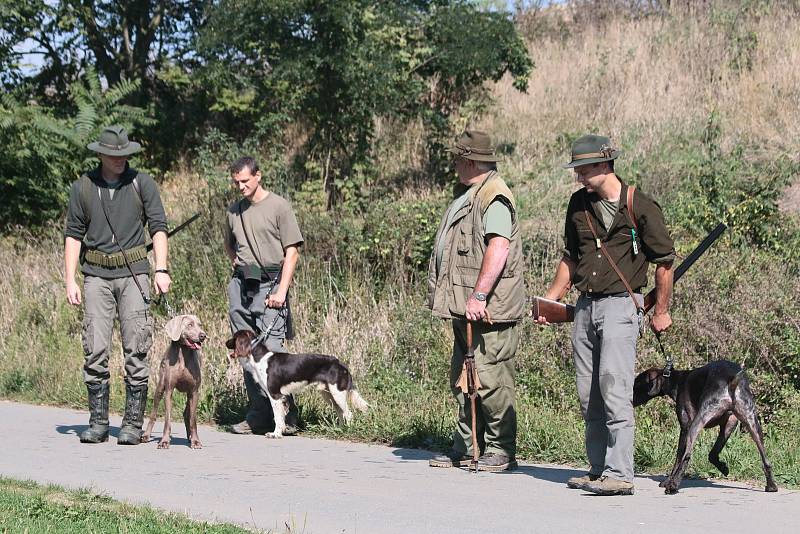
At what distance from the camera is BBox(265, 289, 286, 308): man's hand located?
9.62 metres

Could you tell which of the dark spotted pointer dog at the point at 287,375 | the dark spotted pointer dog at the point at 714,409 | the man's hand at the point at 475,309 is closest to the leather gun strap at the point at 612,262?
the dark spotted pointer dog at the point at 714,409

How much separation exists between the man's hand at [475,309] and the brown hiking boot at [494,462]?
1.08 m

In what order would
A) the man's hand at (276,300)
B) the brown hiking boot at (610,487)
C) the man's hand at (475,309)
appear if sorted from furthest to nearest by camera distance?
the man's hand at (276,300)
the man's hand at (475,309)
the brown hiking boot at (610,487)

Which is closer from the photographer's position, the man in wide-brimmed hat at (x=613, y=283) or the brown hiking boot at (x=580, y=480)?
the man in wide-brimmed hat at (x=613, y=283)

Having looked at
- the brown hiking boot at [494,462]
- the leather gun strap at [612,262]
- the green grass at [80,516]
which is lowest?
the green grass at [80,516]

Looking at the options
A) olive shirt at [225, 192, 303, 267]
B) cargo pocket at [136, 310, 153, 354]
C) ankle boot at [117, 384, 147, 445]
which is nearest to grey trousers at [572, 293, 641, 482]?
olive shirt at [225, 192, 303, 267]

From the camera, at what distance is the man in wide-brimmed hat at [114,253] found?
30.7 feet

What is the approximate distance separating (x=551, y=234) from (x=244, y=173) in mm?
4747

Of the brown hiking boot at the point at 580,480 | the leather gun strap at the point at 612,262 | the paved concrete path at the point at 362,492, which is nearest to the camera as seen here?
the paved concrete path at the point at 362,492

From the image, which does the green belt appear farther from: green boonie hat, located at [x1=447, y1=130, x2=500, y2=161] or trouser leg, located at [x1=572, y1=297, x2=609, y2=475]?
trouser leg, located at [x1=572, y1=297, x2=609, y2=475]

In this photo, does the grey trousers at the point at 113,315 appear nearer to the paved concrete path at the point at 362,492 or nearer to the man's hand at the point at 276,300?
the paved concrete path at the point at 362,492

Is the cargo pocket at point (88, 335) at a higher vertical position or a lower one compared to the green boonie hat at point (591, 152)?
lower

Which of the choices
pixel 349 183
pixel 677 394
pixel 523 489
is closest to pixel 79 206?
pixel 523 489

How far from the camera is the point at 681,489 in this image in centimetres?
711
